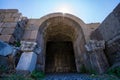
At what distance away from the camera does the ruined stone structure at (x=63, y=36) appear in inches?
170

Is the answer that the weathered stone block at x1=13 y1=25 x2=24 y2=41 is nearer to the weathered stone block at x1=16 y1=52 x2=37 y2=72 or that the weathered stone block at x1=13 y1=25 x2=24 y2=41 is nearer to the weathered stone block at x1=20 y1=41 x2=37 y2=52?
the weathered stone block at x1=20 y1=41 x2=37 y2=52

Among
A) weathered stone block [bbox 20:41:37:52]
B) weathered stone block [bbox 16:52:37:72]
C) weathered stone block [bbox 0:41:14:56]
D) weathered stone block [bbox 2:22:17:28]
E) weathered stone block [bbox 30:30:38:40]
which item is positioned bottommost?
weathered stone block [bbox 16:52:37:72]

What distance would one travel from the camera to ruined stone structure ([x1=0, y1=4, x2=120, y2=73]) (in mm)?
4320

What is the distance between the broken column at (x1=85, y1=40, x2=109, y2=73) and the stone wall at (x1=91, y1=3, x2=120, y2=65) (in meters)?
0.28

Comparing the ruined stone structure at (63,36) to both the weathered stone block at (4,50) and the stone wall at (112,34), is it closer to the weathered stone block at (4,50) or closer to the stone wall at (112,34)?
the stone wall at (112,34)

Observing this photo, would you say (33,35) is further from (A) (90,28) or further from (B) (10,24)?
(A) (90,28)

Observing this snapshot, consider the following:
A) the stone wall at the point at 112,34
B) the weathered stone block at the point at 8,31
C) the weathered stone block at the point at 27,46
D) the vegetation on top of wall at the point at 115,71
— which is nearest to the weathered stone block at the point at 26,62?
the weathered stone block at the point at 27,46

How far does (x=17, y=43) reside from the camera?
5094mm

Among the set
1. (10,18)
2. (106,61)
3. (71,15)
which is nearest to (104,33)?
(106,61)

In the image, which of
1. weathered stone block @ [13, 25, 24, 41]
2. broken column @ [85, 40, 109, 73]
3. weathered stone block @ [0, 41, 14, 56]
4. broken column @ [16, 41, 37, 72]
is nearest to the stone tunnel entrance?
weathered stone block @ [13, 25, 24, 41]

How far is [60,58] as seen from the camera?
30.7 feet

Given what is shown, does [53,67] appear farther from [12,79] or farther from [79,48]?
[12,79]

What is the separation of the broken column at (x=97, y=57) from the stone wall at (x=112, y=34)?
281mm

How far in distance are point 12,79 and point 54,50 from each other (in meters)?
7.25
